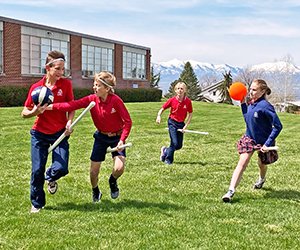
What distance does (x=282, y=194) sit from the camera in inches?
268

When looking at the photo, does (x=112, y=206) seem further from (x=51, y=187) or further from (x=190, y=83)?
(x=190, y=83)

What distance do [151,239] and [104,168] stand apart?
173 inches

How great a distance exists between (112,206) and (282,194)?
3.04 m

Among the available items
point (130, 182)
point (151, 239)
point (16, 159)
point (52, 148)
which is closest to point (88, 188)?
point (130, 182)

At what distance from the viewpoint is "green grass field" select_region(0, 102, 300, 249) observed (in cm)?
444

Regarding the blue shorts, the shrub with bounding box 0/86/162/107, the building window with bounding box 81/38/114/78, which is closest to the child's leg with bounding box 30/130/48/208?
the blue shorts

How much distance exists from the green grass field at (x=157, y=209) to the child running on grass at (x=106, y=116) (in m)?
0.73

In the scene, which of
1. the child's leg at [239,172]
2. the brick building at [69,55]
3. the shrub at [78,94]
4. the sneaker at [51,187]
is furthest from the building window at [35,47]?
the child's leg at [239,172]

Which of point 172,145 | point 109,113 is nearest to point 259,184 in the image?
point 172,145

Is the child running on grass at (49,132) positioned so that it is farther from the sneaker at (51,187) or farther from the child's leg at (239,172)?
the child's leg at (239,172)

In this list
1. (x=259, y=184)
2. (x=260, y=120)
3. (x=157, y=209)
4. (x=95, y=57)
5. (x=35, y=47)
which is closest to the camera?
(x=157, y=209)

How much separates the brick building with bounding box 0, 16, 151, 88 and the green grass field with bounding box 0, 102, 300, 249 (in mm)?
21249

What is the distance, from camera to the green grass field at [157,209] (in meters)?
4.44

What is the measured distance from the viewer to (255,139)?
6.34m
